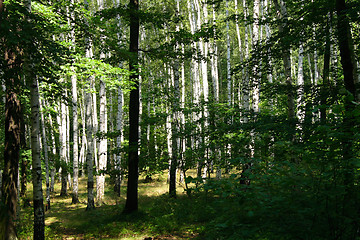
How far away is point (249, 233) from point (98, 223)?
6.81 meters

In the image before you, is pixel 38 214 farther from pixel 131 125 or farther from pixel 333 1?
pixel 333 1

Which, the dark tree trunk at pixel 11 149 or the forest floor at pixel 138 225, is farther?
the dark tree trunk at pixel 11 149

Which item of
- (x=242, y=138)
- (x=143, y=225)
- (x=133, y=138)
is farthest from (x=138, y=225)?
(x=242, y=138)

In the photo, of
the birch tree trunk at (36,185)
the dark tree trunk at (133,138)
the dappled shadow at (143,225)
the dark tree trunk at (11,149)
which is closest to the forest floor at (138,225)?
the dappled shadow at (143,225)

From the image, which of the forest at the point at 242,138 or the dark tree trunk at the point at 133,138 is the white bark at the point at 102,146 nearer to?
the forest at the point at 242,138

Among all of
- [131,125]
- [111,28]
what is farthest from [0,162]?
[111,28]

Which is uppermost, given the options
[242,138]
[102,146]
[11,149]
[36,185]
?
[242,138]

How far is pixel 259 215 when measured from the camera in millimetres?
2258

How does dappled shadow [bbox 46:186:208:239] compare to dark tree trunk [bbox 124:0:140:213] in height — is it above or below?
below

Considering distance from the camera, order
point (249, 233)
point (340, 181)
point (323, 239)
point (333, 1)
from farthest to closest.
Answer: point (333, 1) → point (340, 181) → point (323, 239) → point (249, 233)

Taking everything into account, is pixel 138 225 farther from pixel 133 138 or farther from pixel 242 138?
pixel 242 138

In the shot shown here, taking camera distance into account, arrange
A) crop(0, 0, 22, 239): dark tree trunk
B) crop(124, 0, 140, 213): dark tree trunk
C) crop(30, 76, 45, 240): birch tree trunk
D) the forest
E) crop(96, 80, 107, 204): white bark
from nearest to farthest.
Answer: the forest, crop(30, 76, 45, 240): birch tree trunk, crop(0, 0, 22, 239): dark tree trunk, crop(124, 0, 140, 213): dark tree trunk, crop(96, 80, 107, 204): white bark

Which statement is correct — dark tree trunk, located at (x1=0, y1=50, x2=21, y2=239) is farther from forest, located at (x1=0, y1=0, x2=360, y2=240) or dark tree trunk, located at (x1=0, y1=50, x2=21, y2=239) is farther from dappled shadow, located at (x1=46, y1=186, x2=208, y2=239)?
dappled shadow, located at (x1=46, y1=186, x2=208, y2=239)

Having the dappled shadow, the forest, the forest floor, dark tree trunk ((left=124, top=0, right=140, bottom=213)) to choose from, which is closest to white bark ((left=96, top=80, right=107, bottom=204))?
the forest
